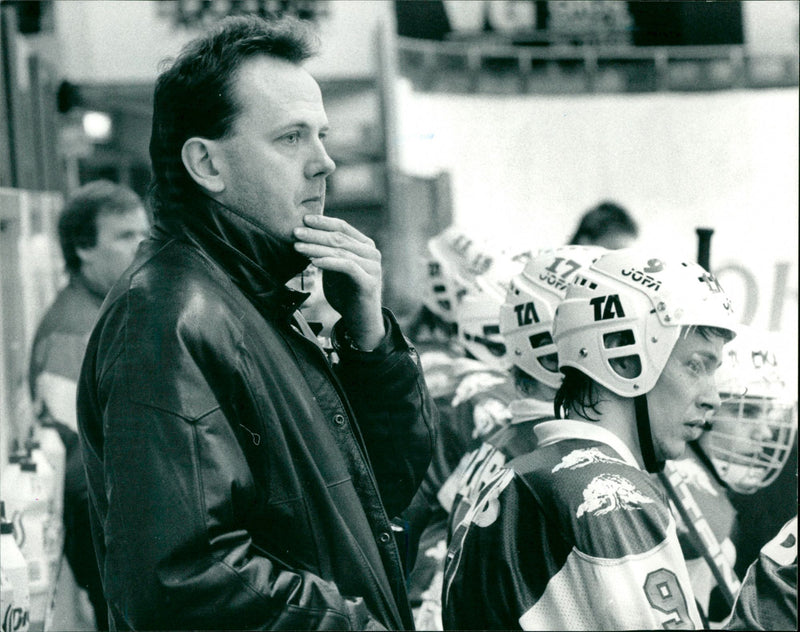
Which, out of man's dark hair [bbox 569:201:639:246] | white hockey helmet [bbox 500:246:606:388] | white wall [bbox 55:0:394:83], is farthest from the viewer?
man's dark hair [bbox 569:201:639:246]

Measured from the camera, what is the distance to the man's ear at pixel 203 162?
1.92 m

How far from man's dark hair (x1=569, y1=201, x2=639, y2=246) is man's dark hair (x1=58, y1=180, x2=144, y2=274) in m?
1.81

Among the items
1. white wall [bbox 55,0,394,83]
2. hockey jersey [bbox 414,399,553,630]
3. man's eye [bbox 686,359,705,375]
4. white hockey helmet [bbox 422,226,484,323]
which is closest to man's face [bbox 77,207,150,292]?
white wall [bbox 55,0,394,83]

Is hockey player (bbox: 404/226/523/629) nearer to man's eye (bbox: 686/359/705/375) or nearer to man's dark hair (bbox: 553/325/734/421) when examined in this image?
man's dark hair (bbox: 553/325/734/421)

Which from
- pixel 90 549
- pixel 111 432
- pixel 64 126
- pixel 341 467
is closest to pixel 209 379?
pixel 111 432

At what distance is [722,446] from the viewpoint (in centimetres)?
329

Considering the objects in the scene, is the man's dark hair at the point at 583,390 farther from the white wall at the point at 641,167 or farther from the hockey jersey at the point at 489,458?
the white wall at the point at 641,167

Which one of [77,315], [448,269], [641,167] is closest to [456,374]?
[448,269]

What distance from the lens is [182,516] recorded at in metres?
1.60

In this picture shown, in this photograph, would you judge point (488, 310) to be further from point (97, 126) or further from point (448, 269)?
point (97, 126)

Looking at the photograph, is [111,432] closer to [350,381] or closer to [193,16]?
[350,381]

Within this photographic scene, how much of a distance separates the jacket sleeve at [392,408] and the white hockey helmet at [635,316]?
40 cm

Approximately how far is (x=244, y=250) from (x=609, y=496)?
82cm

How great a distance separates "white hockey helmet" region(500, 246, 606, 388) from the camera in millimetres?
2850
